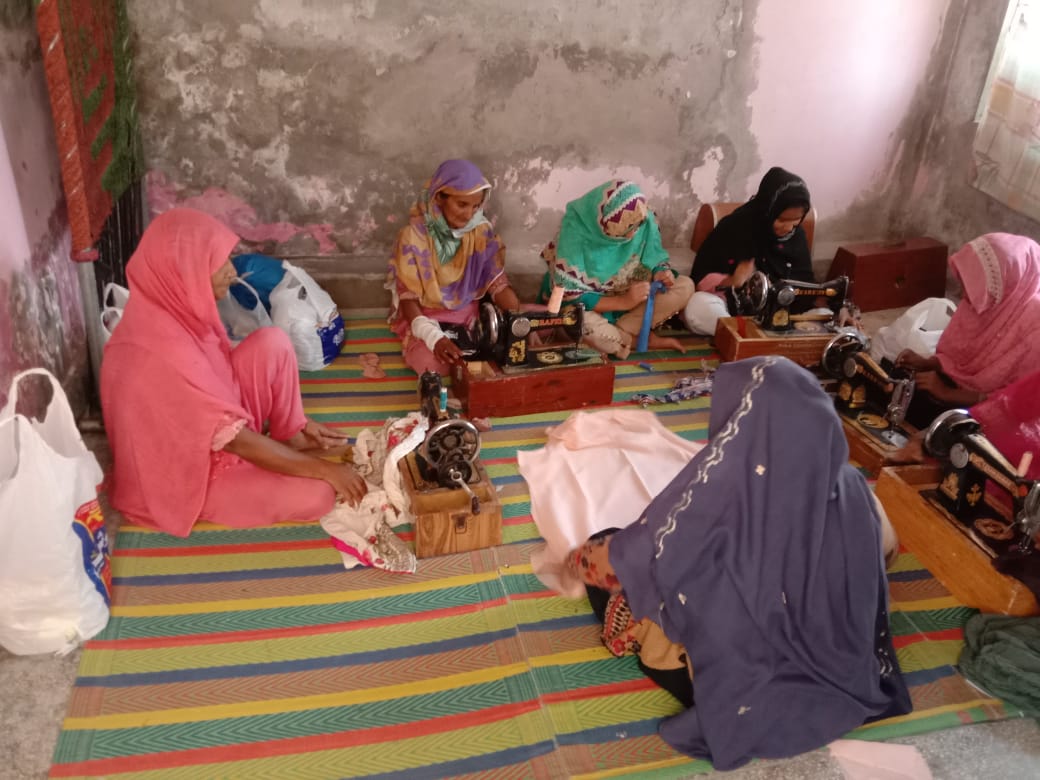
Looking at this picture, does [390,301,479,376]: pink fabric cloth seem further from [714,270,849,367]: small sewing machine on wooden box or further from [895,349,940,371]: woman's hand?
[895,349,940,371]: woman's hand

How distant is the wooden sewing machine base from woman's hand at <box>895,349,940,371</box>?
0.29 m

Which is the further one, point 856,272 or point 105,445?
point 856,272

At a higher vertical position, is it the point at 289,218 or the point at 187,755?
the point at 289,218

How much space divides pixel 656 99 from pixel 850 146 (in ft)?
4.54

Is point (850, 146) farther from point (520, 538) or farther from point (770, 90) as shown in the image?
point (520, 538)

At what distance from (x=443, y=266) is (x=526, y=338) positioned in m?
0.72

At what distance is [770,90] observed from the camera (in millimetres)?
4777

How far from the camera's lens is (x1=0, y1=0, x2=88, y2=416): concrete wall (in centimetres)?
278

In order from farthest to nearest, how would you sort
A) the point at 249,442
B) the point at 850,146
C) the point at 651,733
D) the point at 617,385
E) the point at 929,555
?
the point at 850,146 < the point at 617,385 < the point at 929,555 < the point at 249,442 < the point at 651,733

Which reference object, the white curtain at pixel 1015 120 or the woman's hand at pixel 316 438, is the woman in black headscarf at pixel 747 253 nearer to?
the white curtain at pixel 1015 120

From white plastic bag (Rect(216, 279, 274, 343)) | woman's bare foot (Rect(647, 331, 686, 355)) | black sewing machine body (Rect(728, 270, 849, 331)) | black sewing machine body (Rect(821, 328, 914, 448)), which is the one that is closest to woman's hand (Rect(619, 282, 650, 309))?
woman's bare foot (Rect(647, 331, 686, 355))

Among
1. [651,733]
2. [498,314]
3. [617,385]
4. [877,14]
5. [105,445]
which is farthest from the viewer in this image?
[877,14]

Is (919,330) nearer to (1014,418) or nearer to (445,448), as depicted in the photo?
(1014,418)

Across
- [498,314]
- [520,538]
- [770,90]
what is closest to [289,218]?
[498,314]
